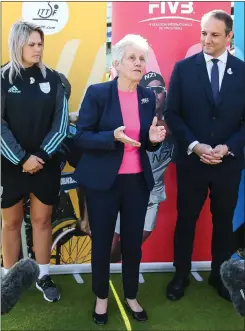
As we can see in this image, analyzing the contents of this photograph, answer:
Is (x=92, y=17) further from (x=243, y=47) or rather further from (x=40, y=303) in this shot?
(x=40, y=303)

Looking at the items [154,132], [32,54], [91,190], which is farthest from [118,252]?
[32,54]

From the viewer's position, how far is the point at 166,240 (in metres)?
3.35

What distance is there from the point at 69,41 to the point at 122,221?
1.24 meters

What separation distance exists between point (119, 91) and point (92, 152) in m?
0.36

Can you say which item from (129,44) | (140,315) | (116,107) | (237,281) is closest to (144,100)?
(116,107)

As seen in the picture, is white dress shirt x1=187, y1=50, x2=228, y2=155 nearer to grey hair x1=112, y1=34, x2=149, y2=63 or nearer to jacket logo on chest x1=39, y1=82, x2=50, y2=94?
grey hair x1=112, y1=34, x2=149, y2=63

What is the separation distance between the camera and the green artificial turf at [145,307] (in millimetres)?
2672

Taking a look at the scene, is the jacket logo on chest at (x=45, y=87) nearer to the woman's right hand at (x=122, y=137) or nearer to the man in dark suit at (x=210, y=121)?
the woman's right hand at (x=122, y=137)

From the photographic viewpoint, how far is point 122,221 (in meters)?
2.62

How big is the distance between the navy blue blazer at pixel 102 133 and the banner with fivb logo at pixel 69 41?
637mm

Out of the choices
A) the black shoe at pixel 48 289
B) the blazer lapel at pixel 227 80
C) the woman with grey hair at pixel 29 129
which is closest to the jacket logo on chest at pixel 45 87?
the woman with grey hair at pixel 29 129

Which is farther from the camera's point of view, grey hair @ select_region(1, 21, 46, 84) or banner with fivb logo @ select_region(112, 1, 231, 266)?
banner with fivb logo @ select_region(112, 1, 231, 266)

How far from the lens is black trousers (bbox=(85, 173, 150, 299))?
2.52 metres

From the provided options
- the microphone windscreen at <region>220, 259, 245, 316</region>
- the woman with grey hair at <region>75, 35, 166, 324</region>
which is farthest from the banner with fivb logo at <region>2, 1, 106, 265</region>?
the microphone windscreen at <region>220, 259, 245, 316</region>
